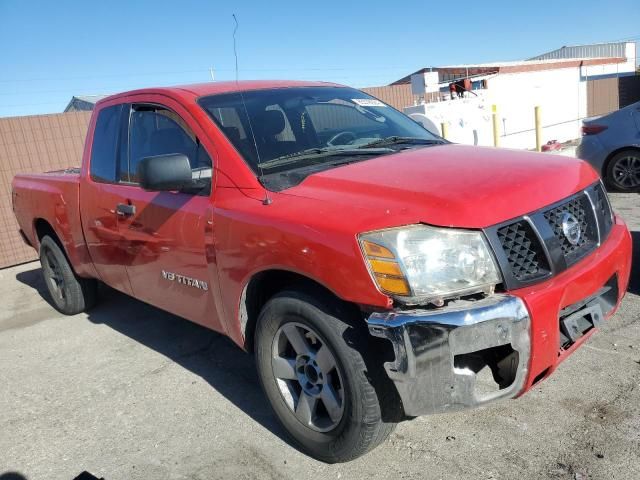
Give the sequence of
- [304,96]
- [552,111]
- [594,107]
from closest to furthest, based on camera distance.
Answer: [304,96], [552,111], [594,107]

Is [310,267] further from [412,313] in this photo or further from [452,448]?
[452,448]

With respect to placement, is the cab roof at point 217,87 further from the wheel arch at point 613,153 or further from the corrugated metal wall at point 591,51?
the corrugated metal wall at point 591,51

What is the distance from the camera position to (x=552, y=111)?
16594mm

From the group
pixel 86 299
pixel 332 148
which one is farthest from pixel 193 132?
pixel 86 299

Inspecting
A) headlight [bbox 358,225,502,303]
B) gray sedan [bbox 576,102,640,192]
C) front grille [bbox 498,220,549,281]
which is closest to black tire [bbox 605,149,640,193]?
gray sedan [bbox 576,102,640,192]

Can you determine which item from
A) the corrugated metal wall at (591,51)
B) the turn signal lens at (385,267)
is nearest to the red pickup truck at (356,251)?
the turn signal lens at (385,267)

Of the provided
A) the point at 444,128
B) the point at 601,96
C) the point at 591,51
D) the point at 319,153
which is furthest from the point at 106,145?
the point at 591,51

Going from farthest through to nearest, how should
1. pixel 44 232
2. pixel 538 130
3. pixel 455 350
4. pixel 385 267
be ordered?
pixel 538 130 < pixel 44 232 < pixel 385 267 < pixel 455 350

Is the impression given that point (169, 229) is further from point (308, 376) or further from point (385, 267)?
point (385, 267)

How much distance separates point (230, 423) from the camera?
10.4 feet

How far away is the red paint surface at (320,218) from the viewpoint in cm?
226

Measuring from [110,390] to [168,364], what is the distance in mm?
455

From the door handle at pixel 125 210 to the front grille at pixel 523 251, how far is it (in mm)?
2453

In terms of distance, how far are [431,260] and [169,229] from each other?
5.75 ft
